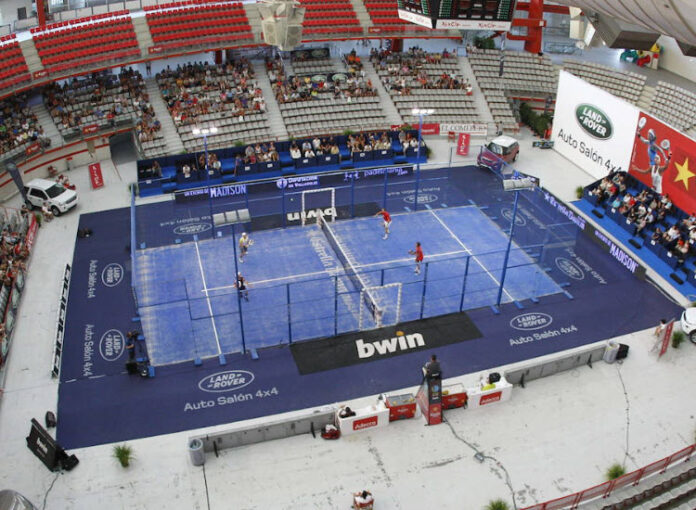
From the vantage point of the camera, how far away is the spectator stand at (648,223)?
27.6 metres

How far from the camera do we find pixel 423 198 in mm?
34000

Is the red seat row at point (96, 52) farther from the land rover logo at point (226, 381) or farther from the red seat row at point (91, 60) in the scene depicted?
the land rover logo at point (226, 381)

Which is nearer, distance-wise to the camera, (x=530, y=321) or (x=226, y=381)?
(x=226, y=381)

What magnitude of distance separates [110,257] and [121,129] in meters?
12.0

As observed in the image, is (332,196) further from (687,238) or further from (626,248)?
(687,238)

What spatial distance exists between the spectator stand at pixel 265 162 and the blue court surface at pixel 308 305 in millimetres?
2204

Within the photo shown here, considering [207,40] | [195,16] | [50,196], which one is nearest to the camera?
[50,196]

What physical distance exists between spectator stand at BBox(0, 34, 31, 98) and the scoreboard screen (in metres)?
21.1

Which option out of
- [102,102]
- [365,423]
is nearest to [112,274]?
[365,423]

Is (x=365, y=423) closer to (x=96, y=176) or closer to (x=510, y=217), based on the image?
(x=510, y=217)

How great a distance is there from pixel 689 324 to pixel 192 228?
2135cm

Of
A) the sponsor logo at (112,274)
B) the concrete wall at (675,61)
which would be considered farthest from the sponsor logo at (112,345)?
the concrete wall at (675,61)

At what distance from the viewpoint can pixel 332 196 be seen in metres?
31.8

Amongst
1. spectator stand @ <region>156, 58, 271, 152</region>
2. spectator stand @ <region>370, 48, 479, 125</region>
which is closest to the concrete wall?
spectator stand @ <region>370, 48, 479, 125</region>
